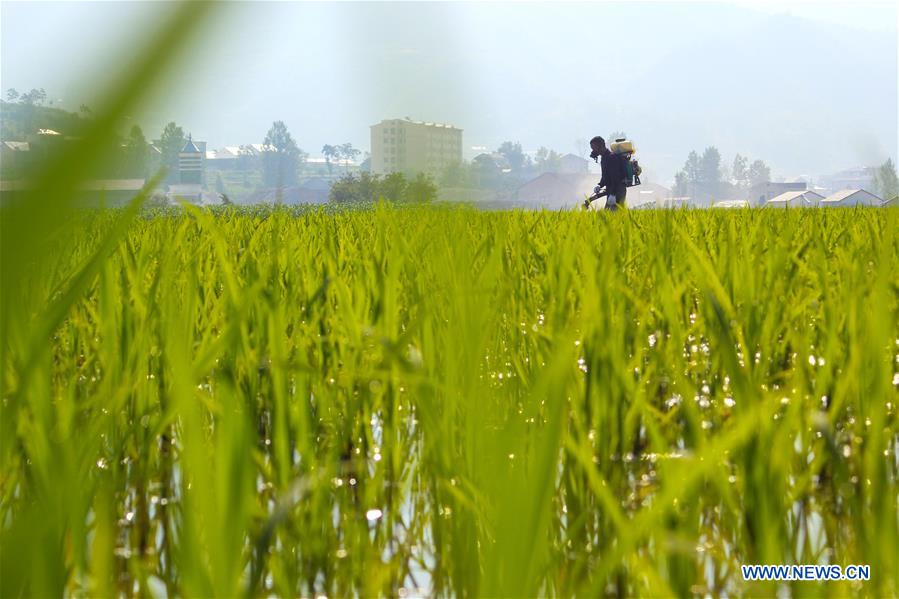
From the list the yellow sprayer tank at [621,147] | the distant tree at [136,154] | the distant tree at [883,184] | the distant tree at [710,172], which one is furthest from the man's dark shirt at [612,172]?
the distant tree at [710,172]

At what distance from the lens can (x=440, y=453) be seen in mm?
808

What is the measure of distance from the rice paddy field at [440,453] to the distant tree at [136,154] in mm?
26

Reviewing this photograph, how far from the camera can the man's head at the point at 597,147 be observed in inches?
283

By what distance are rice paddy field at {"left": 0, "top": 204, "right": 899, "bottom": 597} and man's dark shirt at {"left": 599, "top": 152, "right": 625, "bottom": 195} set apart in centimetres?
586

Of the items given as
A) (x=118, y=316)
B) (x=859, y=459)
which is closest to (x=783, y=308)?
(x=859, y=459)

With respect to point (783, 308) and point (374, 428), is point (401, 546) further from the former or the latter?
point (783, 308)

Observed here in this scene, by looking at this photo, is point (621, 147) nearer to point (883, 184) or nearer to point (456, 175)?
point (883, 184)

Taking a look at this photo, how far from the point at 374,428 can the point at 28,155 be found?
3.78 feet

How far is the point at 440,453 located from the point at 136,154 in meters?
0.65

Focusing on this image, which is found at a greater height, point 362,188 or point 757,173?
point 757,173

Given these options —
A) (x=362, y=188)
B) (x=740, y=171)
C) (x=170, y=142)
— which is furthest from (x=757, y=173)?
(x=170, y=142)

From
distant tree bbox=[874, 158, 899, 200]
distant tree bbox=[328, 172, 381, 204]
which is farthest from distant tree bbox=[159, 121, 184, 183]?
distant tree bbox=[874, 158, 899, 200]

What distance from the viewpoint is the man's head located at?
7.18 meters

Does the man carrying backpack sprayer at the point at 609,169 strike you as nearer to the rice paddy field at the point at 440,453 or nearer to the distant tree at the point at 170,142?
the rice paddy field at the point at 440,453
